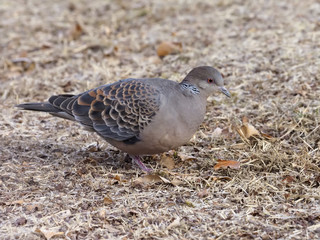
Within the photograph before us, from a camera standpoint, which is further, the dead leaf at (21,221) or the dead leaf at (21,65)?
the dead leaf at (21,65)

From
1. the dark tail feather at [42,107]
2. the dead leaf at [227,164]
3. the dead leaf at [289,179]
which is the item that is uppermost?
the dark tail feather at [42,107]

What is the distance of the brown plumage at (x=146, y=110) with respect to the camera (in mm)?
4453

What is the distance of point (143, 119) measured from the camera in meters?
4.53

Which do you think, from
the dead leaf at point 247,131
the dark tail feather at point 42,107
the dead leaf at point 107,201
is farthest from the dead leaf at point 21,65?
the dead leaf at point 107,201

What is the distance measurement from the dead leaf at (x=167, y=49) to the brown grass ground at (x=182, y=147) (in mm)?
93

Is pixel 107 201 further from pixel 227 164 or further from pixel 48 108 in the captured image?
pixel 48 108

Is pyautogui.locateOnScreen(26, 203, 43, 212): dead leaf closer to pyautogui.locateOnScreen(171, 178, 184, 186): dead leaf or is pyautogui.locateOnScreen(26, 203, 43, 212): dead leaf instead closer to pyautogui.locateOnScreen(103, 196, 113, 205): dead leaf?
pyautogui.locateOnScreen(103, 196, 113, 205): dead leaf

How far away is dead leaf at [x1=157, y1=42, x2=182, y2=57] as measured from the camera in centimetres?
691

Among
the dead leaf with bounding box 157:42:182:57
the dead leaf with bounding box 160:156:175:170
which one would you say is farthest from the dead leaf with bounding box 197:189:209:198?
the dead leaf with bounding box 157:42:182:57

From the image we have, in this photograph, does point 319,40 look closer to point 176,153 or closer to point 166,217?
point 176,153

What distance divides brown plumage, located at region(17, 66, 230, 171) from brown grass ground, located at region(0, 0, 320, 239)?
0.28 metres

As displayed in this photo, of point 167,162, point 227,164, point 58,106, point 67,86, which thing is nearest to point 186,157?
point 167,162

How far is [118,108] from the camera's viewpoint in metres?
4.71

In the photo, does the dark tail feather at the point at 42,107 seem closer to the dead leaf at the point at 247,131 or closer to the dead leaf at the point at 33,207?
the dead leaf at the point at 33,207
